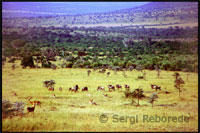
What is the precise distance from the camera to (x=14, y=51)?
73.8 feet

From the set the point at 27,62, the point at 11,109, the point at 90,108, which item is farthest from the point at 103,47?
the point at 11,109

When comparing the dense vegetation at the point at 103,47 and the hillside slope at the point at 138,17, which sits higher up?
the hillside slope at the point at 138,17

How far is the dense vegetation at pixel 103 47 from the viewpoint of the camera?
21.7 m

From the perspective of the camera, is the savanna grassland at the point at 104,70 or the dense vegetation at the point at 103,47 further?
the dense vegetation at the point at 103,47

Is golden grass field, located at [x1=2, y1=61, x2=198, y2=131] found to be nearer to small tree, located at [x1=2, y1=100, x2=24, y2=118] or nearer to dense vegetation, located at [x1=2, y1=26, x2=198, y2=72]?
small tree, located at [x1=2, y1=100, x2=24, y2=118]

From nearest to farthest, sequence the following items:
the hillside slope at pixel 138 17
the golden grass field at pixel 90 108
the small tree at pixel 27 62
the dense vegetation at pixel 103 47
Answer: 1. the golden grass field at pixel 90 108
2. the hillside slope at pixel 138 17
3. the dense vegetation at pixel 103 47
4. the small tree at pixel 27 62

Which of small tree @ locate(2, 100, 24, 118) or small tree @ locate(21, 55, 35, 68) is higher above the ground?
small tree @ locate(21, 55, 35, 68)

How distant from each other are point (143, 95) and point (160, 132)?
4.45 m

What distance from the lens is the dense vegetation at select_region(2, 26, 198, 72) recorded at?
2167cm

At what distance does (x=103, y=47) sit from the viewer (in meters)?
33.5

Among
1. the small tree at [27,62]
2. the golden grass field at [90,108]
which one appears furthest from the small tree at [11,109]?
the small tree at [27,62]

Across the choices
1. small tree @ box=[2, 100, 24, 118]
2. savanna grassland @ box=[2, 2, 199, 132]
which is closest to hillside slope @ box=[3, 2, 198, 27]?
savanna grassland @ box=[2, 2, 199, 132]

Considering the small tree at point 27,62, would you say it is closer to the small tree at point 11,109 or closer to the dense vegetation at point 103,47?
the dense vegetation at point 103,47

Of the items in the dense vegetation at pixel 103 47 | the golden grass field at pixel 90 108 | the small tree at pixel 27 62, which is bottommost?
the golden grass field at pixel 90 108
